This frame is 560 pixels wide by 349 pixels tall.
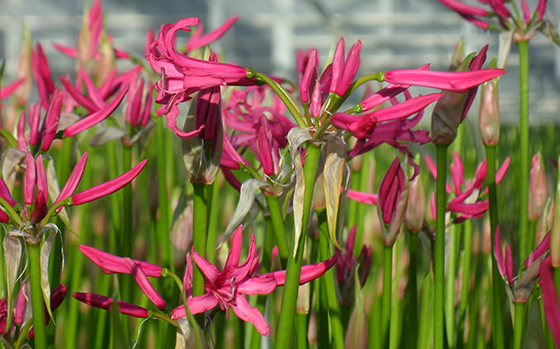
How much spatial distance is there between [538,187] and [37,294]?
0.69 meters

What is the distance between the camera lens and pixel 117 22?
28.3 feet

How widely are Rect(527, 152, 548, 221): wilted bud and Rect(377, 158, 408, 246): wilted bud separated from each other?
35 cm

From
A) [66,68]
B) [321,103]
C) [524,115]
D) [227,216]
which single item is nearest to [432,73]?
[321,103]

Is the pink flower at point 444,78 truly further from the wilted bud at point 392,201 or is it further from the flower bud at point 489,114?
the flower bud at point 489,114

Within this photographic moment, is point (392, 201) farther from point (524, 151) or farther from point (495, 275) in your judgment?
point (524, 151)

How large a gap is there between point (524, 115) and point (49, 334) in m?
0.69

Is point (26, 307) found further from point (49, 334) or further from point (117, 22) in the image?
point (117, 22)

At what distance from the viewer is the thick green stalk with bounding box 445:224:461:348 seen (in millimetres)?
699

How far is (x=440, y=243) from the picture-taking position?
20.1 inches

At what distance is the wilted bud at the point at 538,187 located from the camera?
2.58 feet

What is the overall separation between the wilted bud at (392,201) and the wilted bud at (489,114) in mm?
160

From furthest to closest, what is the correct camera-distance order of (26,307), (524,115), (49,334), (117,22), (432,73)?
(117,22) → (524,115) → (49,334) → (26,307) → (432,73)

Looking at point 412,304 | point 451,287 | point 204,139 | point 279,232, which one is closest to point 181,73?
point 204,139

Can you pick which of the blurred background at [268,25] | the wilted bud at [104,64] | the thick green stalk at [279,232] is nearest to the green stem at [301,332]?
the thick green stalk at [279,232]
